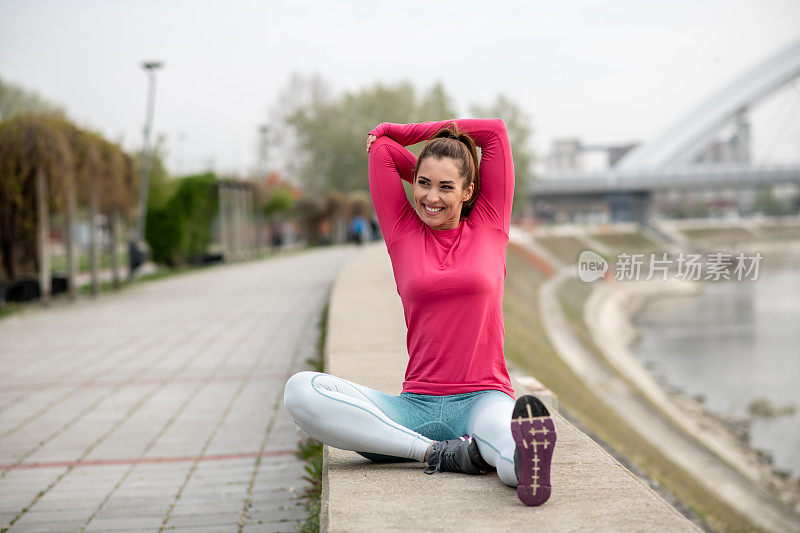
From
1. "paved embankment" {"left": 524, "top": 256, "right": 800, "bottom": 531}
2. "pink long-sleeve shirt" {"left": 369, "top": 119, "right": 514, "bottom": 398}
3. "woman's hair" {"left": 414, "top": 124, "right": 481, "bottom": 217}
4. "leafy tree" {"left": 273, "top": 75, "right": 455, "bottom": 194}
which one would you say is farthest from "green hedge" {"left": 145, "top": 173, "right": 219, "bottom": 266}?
"leafy tree" {"left": 273, "top": 75, "right": 455, "bottom": 194}

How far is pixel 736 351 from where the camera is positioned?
93.5 ft

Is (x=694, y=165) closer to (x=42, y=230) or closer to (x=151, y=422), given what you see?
(x=42, y=230)

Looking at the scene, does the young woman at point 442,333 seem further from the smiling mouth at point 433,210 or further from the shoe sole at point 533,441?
the shoe sole at point 533,441

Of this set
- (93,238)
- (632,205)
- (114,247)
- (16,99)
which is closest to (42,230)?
(93,238)

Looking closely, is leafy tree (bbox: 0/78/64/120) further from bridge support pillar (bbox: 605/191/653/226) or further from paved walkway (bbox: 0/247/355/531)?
bridge support pillar (bbox: 605/191/653/226)

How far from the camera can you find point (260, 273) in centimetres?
2009

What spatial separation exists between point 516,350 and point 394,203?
9704 mm

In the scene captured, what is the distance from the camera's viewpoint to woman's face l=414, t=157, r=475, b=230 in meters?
2.94

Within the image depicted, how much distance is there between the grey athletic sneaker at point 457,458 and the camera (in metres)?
2.78

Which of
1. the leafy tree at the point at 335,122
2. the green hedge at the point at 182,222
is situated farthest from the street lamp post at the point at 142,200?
the leafy tree at the point at 335,122

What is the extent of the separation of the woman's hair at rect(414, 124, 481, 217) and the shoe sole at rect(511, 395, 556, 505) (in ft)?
3.24

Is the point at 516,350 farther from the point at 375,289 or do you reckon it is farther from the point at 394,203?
the point at 394,203

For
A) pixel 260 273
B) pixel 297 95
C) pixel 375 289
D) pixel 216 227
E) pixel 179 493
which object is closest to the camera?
pixel 179 493

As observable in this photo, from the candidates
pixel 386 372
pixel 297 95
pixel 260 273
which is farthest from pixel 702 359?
pixel 297 95
